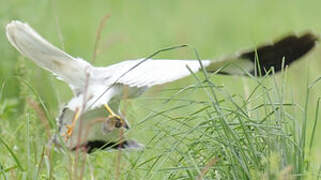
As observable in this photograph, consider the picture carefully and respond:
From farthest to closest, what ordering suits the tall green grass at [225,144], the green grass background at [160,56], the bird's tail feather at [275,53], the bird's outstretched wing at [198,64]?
the bird's tail feather at [275,53] < the bird's outstretched wing at [198,64] < the green grass background at [160,56] < the tall green grass at [225,144]

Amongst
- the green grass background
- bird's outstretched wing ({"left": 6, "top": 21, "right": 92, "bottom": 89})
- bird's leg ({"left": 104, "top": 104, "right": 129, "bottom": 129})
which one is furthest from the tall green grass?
bird's outstretched wing ({"left": 6, "top": 21, "right": 92, "bottom": 89})

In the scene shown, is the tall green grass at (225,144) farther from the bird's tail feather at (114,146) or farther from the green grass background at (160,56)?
the bird's tail feather at (114,146)

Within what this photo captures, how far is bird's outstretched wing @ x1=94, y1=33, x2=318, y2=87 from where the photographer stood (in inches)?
194

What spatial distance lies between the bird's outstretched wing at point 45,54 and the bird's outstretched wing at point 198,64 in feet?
0.60

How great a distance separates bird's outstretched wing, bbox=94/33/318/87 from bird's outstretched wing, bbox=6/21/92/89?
18 cm

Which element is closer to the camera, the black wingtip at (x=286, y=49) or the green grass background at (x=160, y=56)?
the green grass background at (x=160, y=56)

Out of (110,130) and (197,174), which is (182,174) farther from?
(110,130)

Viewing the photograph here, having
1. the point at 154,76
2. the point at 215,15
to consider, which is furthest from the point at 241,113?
the point at 215,15

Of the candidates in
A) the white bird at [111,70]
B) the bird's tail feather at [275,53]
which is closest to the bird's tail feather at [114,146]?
the white bird at [111,70]

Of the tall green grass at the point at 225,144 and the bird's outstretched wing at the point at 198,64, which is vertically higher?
the bird's outstretched wing at the point at 198,64

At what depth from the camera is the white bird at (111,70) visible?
16.3ft

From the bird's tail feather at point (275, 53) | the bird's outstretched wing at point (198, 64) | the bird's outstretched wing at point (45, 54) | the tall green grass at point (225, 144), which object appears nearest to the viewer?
the tall green grass at point (225, 144)

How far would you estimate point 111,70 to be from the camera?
5398mm

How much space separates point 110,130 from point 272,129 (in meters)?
1.39
